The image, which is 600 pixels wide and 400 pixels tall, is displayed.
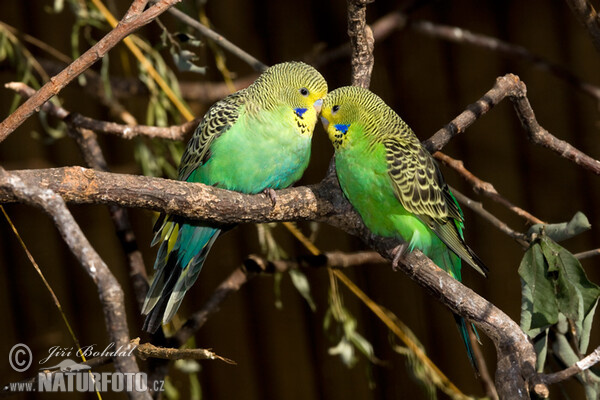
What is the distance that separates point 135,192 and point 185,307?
1435 millimetres

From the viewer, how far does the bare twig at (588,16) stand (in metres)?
1.70

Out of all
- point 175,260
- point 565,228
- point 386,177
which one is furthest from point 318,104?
point 565,228

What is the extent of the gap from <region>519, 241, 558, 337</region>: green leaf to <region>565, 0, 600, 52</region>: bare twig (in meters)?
0.65

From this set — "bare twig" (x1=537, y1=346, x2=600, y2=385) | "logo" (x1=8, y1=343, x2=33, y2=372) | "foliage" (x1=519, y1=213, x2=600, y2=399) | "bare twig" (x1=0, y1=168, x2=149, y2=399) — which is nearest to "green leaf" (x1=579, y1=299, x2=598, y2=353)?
"foliage" (x1=519, y1=213, x2=600, y2=399)

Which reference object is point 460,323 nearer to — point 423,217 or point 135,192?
point 423,217

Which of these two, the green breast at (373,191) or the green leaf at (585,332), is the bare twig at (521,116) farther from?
the green leaf at (585,332)

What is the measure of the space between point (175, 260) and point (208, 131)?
1.23 feet

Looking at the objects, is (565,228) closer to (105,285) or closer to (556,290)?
(556,290)

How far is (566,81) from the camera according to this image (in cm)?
226

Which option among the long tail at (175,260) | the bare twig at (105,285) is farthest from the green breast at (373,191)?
the bare twig at (105,285)

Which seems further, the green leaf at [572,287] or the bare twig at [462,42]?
the bare twig at [462,42]

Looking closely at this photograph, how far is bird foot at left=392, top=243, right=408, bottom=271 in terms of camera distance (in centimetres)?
159

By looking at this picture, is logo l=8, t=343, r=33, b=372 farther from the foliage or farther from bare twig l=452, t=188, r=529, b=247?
the foliage

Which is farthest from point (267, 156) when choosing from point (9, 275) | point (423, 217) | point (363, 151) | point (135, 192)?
point (9, 275)
